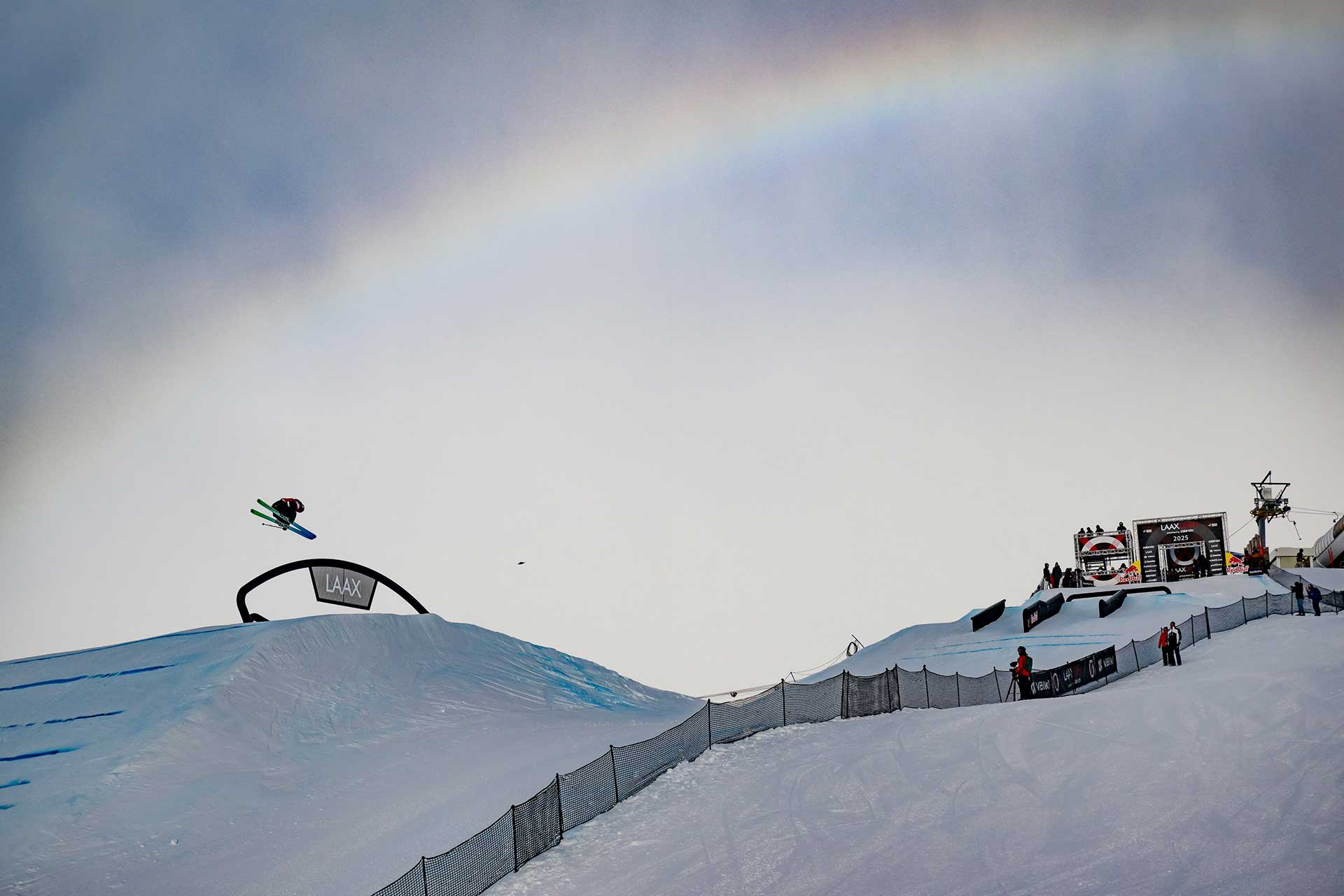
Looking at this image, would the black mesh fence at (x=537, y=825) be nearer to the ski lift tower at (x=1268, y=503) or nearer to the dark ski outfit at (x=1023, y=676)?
the dark ski outfit at (x=1023, y=676)

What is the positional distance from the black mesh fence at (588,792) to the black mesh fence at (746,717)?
13.2 feet

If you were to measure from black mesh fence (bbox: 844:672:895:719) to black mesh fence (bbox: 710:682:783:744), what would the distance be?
6.32 feet

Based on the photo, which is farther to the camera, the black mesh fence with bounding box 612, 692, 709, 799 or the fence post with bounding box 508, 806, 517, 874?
the black mesh fence with bounding box 612, 692, 709, 799

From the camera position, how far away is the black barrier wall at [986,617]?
53938 millimetres

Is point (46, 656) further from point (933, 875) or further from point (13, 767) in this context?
point (933, 875)

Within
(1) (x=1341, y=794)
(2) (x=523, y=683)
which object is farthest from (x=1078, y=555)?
(1) (x=1341, y=794)

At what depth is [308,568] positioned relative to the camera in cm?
4112

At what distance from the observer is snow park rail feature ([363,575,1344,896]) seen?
1725 centimetres

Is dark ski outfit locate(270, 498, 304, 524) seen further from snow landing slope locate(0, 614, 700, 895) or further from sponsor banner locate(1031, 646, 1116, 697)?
sponsor banner locate(1031, 646, 1116, 697)

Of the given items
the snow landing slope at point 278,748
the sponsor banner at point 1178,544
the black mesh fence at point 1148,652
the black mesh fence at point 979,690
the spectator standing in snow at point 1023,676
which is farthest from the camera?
the sponsor banner at point 1178,544

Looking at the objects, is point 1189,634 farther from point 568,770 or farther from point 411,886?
point 411,886

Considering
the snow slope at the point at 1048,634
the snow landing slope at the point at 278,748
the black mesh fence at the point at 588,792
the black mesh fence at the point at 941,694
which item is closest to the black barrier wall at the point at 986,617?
→ the snow slope at the point at 1048,634

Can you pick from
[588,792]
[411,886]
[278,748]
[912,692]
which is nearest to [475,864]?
[411,886]

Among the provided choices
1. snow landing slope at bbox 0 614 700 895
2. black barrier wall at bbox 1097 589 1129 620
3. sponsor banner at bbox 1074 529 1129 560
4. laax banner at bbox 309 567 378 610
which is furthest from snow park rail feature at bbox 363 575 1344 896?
sponsor banner at bbox 1074 529 1129 560
